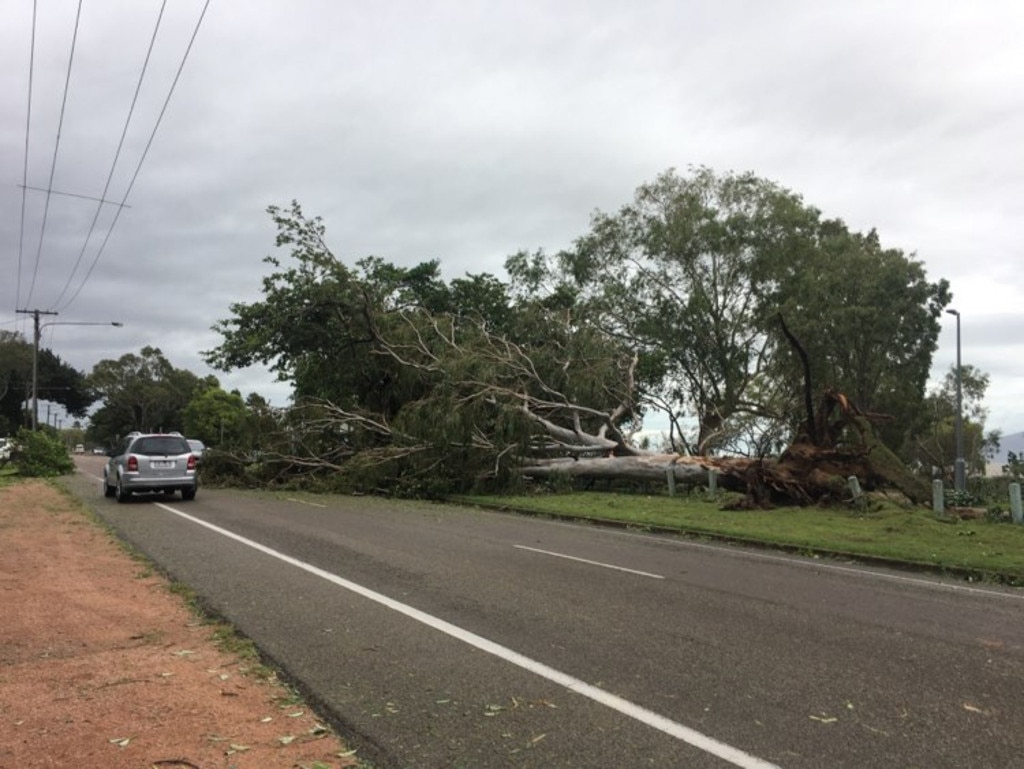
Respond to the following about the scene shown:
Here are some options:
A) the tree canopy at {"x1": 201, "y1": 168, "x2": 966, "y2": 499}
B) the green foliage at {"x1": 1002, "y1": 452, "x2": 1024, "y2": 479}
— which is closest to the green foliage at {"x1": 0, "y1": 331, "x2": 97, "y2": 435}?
the tree canopy at {"x1": 201, "y1": 168, "x2": 966, "y2": 499}

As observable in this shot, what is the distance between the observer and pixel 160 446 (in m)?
19.4

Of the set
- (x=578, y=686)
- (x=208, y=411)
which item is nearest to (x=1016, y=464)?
(x=578, y=686)

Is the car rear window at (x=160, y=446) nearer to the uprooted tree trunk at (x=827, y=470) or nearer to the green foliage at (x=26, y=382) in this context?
the uprooted tree trunk at (x=827, y=470)

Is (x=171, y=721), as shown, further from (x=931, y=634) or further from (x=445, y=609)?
(x=931, y=634)

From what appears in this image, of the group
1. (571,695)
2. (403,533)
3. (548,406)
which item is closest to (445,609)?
(571,695)

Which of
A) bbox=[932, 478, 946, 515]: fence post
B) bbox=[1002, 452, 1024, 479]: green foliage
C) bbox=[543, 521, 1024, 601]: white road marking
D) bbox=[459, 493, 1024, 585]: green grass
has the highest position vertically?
bbox=[1002, 452, 1024, 479]: green foliage

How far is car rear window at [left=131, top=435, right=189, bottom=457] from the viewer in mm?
19109

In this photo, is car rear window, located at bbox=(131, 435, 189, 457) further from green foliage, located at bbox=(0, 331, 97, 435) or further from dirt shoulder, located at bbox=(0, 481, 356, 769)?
green foliage, located at bbox=(0, 331, 97, 435)

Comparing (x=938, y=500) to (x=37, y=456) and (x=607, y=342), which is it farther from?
(x=37, y=456)

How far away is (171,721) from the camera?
4.54m

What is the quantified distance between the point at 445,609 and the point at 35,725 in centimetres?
378

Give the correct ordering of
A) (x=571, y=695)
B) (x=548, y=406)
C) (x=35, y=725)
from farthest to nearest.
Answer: (x=548, y=406)
(x=571, y=695)
(x=35, y=725)

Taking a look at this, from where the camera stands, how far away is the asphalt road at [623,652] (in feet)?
14.5

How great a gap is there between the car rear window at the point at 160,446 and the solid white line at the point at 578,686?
11732mm
